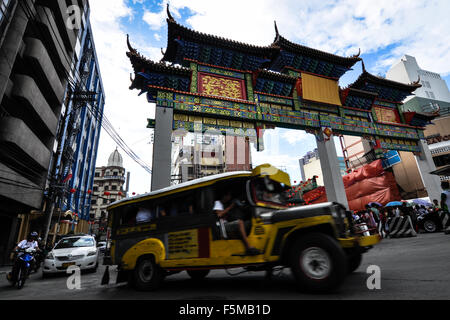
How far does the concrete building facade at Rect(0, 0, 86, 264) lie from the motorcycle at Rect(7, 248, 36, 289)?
6766 mm

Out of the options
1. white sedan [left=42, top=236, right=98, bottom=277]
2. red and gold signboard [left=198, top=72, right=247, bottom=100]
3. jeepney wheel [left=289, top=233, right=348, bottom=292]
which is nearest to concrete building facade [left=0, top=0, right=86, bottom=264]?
white sedan [left=42, top=236, right=98, bottom=277]

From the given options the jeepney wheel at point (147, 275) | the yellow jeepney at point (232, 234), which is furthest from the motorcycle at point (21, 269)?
the jeepney wheel at point (147, 275)

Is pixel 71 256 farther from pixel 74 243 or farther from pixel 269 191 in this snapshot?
pixel 269 191

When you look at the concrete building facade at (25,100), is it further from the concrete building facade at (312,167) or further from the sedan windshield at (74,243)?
the concrete building facade at (312,167)

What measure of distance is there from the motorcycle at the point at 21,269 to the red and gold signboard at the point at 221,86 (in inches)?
458

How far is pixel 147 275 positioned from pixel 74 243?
682 centimetres

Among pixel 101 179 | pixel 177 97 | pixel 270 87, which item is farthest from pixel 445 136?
pixel 101 179

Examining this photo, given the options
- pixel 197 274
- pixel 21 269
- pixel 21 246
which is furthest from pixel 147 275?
pixel 21 246

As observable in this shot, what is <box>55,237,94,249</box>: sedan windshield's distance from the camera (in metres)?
9.73

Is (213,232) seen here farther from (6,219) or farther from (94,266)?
(6,219)

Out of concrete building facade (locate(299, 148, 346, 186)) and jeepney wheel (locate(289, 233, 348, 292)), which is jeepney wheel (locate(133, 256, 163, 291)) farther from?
concrete building facade (locate(299, 148, 346, 186))

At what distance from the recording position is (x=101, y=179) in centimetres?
6184
